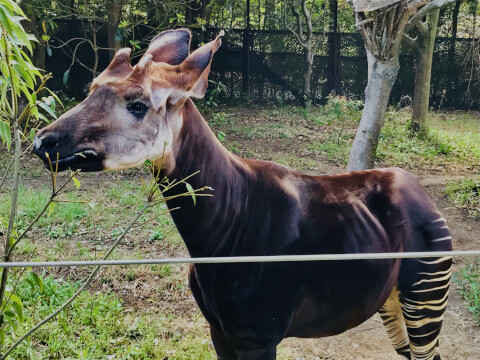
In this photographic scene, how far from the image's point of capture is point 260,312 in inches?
74.3

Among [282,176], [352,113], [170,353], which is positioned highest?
[282,176]

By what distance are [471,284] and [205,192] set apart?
2.74 meters

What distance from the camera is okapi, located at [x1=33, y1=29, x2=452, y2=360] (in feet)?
5.30

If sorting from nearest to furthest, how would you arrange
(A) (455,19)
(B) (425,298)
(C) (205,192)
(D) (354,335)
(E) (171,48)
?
1. (C) (205,192)
2. (E) (171,48)
3. (B) (425,298)
4. (D) (354,335)
5. (A) (455,19)

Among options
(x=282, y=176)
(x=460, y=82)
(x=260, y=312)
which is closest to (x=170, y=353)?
(x=260, y=312)

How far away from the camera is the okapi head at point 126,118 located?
4.94 feet

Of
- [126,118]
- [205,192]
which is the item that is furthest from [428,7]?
[126,118]

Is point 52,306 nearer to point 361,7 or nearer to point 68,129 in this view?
point 68,129

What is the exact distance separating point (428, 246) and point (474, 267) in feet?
7.44

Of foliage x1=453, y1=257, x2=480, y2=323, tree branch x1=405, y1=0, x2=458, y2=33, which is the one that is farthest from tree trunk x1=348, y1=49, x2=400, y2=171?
foliage x1=453, y1=257, x2=480, y2=323

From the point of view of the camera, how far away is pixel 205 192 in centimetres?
186

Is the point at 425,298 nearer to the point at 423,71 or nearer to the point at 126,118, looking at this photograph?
the point at 126,118

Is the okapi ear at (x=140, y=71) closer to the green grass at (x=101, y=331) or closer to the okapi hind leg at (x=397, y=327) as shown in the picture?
the okapi hind leg at (x=397, y=327)

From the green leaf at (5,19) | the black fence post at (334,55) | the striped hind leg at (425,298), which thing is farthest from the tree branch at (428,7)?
the black fence post at (334,55)
